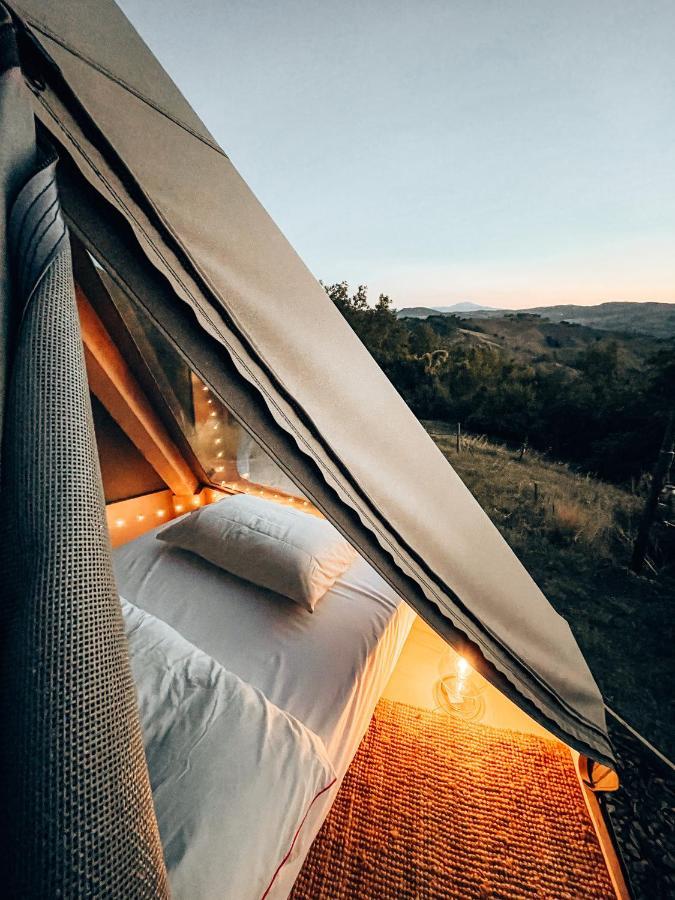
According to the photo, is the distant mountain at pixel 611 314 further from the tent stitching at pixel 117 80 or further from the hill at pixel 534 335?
the tent stitching at pixel 117 80

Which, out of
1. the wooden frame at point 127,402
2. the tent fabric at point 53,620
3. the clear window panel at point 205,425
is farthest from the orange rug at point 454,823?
the wooden frame at point 127,402

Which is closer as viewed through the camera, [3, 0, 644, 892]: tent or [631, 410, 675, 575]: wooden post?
[3, 0, 644, 892]: tent

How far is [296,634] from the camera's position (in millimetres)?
1319

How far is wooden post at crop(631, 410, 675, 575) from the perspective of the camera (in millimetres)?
2381

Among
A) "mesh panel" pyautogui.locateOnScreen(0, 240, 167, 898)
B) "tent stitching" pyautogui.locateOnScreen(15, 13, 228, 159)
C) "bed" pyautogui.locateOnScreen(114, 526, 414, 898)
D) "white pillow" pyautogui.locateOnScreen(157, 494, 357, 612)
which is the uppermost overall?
"tent stitching" pyautogui.locateOnScreen(15, 13, 228, 159)

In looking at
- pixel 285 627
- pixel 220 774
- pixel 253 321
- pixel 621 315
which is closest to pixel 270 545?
pixel 285 627

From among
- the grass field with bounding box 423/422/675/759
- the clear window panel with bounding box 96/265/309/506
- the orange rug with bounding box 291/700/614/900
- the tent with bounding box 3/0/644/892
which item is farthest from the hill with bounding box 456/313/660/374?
the tent with bounding box 3/0/644/892

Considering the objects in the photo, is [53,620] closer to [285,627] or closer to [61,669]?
[61,669]

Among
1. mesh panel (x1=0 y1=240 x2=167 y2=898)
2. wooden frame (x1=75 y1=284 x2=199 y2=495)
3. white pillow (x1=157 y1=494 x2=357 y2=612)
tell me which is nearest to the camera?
mesh panel (x1=0 y1=240 x2=167 y2=898)

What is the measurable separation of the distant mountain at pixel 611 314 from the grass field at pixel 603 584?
39.1ft

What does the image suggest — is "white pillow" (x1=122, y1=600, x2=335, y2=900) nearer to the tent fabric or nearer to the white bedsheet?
the white bedsheet

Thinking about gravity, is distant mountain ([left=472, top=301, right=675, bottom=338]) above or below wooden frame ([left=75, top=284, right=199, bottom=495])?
above

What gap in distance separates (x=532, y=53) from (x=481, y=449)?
210 inches

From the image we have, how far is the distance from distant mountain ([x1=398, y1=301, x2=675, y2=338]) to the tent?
578 inches
